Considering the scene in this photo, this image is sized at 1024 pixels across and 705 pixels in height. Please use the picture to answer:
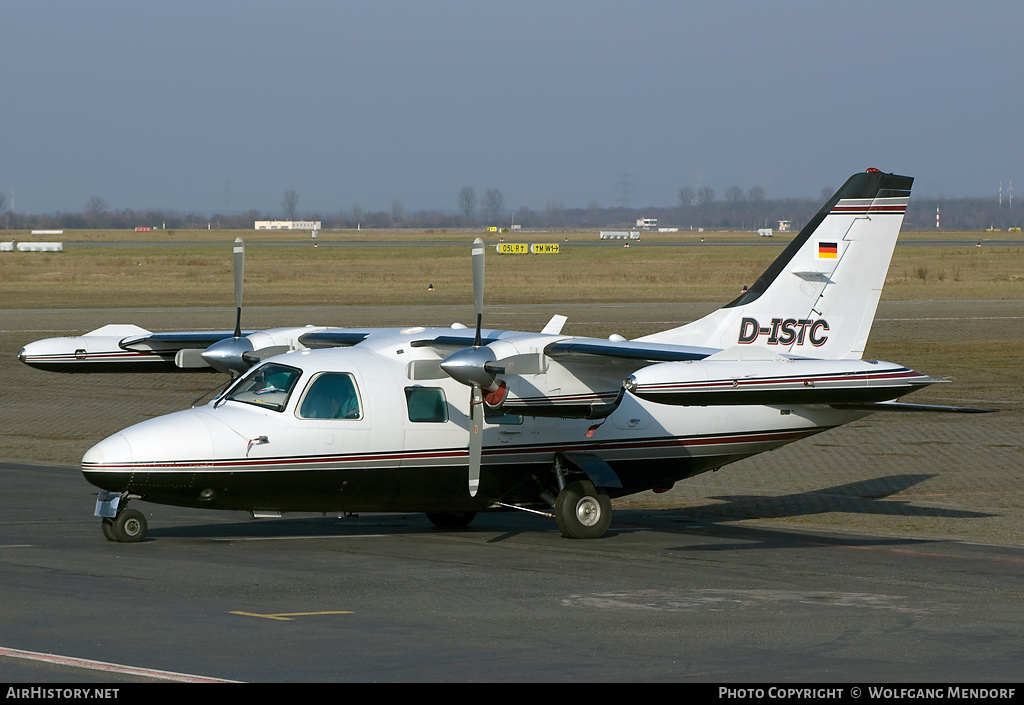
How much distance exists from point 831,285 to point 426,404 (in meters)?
6.50

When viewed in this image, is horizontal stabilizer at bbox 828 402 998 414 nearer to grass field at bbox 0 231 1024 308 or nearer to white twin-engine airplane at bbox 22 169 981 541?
white twin-engine airplane at bbox 22 169 981 541

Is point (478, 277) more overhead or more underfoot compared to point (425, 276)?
more overhead

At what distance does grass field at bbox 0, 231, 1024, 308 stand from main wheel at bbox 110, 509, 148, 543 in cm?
4605

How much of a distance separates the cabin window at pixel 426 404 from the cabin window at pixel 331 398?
0.76 metres

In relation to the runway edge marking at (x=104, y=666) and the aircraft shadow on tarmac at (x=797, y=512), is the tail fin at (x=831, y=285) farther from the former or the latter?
the runway edge marking at (x=104, y=666)

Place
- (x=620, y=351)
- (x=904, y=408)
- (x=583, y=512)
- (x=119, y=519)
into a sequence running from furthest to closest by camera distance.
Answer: (x=904, y=408) < (x=583, y=512) < (x=620, y=351) < (x=119, y=519)

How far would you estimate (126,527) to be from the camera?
53.8 feet

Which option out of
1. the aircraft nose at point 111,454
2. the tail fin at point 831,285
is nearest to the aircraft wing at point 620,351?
the tail fin at point 831,285

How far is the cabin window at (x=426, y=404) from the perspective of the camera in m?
17.4

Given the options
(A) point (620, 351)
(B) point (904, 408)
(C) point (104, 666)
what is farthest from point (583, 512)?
(C) point (104, 666)

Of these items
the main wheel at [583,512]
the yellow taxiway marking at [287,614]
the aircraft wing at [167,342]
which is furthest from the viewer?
the aircraft wing at [167,342]

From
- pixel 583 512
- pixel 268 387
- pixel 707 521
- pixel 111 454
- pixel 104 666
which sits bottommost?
pixel 707 521

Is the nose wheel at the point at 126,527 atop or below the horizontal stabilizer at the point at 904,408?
below

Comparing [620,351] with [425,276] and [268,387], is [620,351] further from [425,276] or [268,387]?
[425,276]
